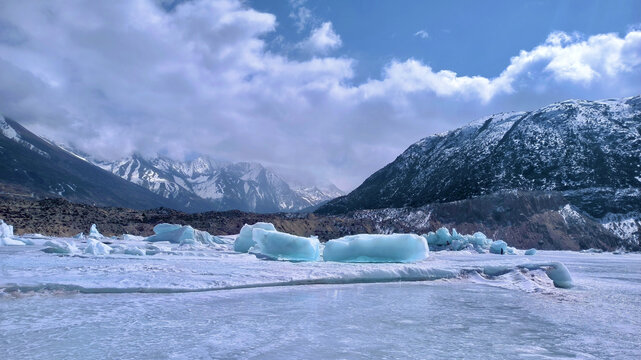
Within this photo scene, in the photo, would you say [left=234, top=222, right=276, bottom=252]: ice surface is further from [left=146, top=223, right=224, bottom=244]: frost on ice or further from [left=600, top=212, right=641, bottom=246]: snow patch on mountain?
[left=600, top=212, right=641, bottom=246]: snow patch on mountain

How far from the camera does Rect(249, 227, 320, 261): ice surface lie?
1683 cm

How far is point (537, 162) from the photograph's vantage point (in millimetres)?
118062

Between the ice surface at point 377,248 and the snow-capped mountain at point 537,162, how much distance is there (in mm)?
75579

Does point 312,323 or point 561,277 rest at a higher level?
point 561,277

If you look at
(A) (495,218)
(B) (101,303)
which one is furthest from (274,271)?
(A) (495,218)

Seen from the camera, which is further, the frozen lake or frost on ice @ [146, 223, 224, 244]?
frost on ice @ [146, 223, 224, 244]

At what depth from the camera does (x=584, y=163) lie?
4200 inches

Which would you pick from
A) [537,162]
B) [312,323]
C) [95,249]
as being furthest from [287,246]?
[537,162]

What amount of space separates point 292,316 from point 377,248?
1047 cm

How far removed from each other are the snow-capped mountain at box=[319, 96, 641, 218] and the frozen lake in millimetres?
81860

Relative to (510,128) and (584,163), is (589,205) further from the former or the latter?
(510,128)

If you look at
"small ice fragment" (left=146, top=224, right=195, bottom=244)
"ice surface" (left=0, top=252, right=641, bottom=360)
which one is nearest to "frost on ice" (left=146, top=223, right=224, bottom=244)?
"small ice fragment" (left=146, top=224, right=195, bottom=244)

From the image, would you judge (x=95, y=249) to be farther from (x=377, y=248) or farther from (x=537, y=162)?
(x=537, y=162)

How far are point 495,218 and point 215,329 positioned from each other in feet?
254
